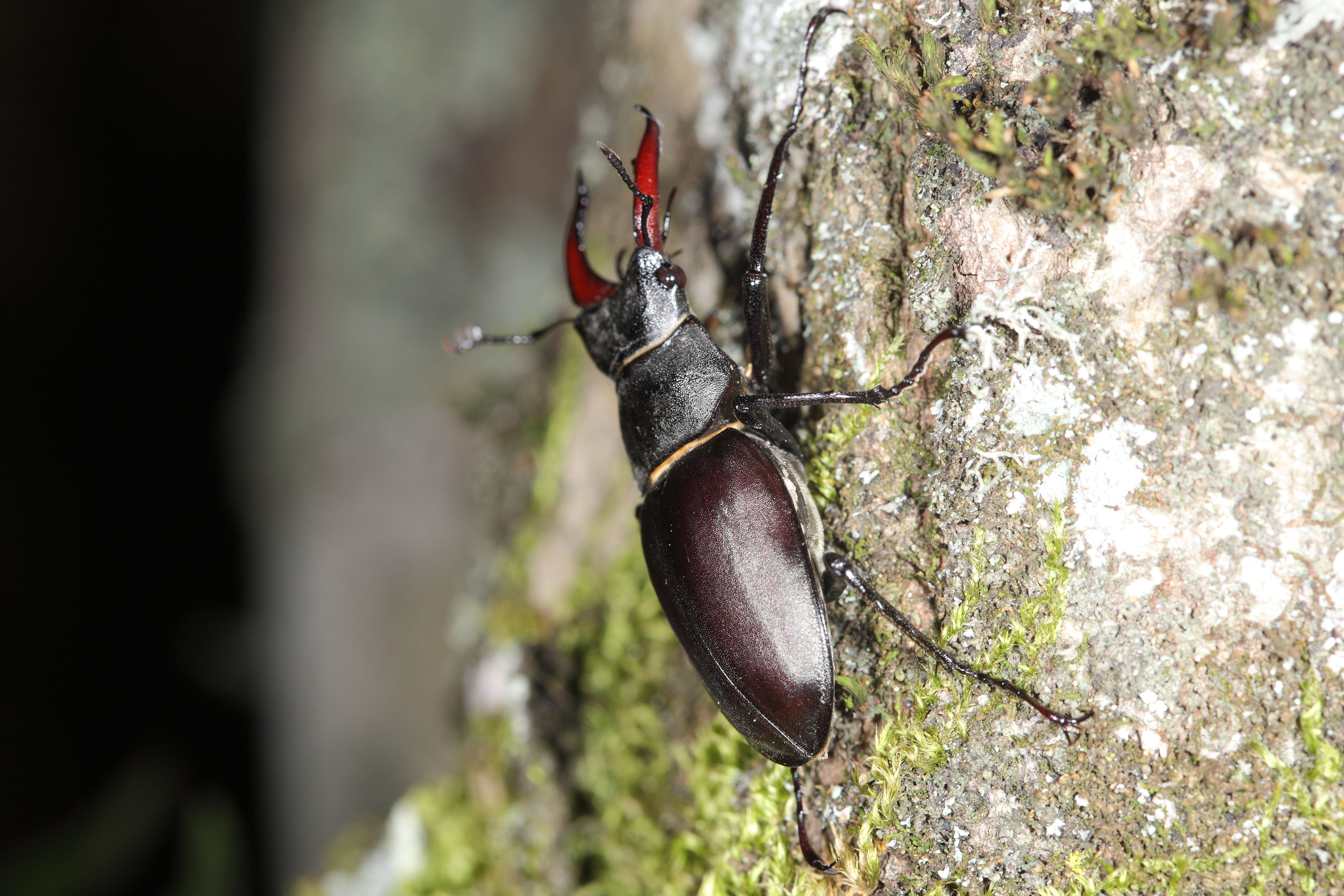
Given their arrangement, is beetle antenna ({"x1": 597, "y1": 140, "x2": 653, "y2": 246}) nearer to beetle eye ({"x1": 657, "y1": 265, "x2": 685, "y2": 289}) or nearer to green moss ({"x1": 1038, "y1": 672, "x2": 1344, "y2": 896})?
beetle eye ({"x1": 657, "y1": 265, "x2": 685, "y2": 289})

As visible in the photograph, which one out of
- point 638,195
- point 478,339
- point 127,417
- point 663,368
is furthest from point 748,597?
point 127,417

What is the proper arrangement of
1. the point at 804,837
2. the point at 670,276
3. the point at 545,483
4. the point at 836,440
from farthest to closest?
the point at 545,483
the point at 670,276
the point at 836,440
the point at 804,837

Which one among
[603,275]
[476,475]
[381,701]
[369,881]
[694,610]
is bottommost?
[381,701]

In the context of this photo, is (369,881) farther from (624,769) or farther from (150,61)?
(150,61)

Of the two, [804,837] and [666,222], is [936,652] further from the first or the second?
[666,222]

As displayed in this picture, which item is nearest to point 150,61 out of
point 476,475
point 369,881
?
point 476,475

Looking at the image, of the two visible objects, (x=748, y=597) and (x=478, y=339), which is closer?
(x=748, y=597)

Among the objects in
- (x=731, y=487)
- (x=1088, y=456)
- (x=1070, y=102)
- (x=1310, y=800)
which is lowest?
(x=1310, y=800)
